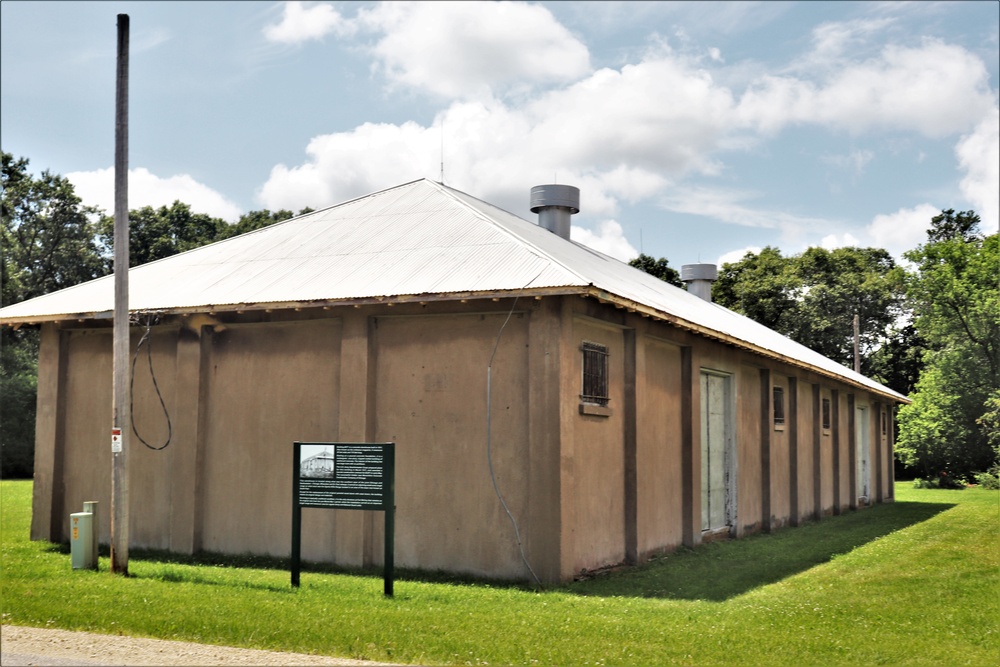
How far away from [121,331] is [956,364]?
43339mm

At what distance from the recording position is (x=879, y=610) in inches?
459

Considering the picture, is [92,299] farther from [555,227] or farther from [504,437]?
[555,227]

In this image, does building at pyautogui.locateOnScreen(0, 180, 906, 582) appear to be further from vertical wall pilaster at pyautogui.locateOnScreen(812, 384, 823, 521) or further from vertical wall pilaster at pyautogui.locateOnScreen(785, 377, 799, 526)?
vertical wall pilaster at pyautogui.locateOnScreen(812, 384, 823, 521)

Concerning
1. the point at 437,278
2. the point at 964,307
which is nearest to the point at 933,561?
the point at 437,278

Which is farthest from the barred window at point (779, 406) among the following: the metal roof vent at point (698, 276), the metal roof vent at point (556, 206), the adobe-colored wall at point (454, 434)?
the metal roof vent at point (698, 276)

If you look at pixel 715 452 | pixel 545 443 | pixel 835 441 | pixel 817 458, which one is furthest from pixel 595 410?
pixel 835 441

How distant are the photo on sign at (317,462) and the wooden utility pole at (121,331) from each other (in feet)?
7.95

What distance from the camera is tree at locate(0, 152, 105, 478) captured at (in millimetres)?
49219

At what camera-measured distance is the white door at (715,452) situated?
62.2 feet

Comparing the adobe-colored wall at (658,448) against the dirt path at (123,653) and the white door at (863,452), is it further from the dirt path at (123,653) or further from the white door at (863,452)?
the white door at (863,452)

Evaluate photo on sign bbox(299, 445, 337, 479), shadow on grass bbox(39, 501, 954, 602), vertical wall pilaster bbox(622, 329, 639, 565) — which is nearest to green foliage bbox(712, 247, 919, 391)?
shadow on grass bbox(39, 501, 954, 602)

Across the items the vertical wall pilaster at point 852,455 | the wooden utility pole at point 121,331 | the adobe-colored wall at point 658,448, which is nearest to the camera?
the wooden utility pole at point 121,331

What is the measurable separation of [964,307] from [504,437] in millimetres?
41094

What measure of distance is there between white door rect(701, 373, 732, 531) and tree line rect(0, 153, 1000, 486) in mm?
29249
